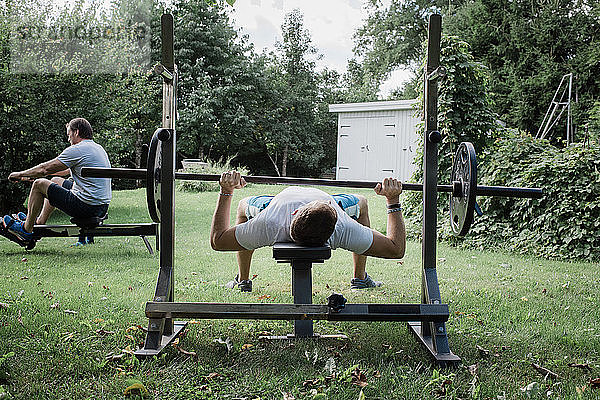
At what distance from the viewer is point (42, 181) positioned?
18.1 feet

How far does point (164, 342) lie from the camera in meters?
2.91

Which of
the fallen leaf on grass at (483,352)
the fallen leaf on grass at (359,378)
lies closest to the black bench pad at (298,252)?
the fallen leaf on grass at (359,378)

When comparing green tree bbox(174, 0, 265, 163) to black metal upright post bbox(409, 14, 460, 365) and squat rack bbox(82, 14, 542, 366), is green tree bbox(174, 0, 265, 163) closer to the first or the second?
squat rack bbox(82, 14, 542, 366)

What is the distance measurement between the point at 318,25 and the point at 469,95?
60.6ft

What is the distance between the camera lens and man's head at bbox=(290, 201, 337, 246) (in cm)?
283

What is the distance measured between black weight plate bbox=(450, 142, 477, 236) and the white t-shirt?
516mm

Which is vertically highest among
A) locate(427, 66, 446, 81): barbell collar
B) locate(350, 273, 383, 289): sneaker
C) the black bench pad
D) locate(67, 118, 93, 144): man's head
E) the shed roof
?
the shed roof

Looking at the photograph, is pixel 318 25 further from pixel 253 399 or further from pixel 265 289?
pixel 253 399

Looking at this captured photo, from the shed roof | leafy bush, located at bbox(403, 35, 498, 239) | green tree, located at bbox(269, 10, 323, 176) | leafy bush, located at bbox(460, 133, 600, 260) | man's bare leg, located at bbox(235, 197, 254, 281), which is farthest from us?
green tree, located at bbox(269, 10, 323, 176)

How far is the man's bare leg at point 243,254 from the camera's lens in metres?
3.75

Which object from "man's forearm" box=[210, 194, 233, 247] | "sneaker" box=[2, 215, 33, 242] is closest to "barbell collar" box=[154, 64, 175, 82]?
"man's forearm" box=[210, 194, 233, 247]

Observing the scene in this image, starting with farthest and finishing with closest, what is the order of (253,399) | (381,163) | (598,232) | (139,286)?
(381,163) < (598,232) < (139,286) < (253,399)

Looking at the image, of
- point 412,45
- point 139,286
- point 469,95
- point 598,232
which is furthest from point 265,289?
point 412,45

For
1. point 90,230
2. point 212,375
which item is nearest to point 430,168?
point 212,375
